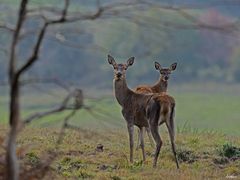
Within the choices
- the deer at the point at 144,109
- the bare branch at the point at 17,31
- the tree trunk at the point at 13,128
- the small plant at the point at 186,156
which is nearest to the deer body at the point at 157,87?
the deer at the point at 144,109

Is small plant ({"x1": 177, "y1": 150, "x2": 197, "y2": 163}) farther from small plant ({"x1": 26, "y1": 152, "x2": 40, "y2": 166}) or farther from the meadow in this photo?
small plant ({"x1": 26, "y1": 152, "x2": 40, "y2": 166})

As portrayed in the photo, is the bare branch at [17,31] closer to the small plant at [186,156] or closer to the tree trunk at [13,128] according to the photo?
the tree trunk at [13,128]

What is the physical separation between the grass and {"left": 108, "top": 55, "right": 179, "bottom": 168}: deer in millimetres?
351

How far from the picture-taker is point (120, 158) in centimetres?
→ 1372

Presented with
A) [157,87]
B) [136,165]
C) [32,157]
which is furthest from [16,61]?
[157,87]

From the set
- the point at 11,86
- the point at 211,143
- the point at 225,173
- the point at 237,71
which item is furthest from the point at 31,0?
the point at 237,71

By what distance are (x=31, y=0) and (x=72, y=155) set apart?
6.55 meters

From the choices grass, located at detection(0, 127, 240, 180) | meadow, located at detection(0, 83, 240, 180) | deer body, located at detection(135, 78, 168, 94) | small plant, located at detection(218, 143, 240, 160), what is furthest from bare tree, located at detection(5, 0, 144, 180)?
deer body, located at detection(135, 78, 168, 94)

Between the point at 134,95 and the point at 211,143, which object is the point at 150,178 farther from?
the point at 211,143

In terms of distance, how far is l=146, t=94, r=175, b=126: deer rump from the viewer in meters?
13.2

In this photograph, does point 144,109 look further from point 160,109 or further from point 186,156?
point 186,156

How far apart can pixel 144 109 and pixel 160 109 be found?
77cm

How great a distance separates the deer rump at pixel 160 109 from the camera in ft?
43.2

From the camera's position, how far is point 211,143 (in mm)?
15641
